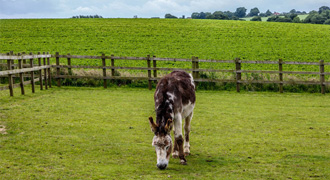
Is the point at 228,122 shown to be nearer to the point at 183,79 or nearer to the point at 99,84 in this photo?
the point at 183,79

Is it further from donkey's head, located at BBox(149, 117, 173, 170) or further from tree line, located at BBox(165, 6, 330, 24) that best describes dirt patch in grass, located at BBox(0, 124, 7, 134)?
tree line, located at BBox(165, 6, 330, 24)

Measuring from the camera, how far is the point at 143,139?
33.1ft

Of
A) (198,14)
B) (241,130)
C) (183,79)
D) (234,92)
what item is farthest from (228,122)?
(198,14)

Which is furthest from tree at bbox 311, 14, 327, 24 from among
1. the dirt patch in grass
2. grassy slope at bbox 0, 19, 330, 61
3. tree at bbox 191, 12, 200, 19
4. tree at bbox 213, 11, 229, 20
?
the dirt patch in grass

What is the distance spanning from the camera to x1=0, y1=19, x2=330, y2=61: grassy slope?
39031 mm

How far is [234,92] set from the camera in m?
20.8

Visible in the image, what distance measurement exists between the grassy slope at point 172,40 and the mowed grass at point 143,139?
2207 centimetres

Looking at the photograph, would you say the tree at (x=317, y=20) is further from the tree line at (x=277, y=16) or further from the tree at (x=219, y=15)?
the tree at (x=219, y=15)

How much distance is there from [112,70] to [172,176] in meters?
15.4

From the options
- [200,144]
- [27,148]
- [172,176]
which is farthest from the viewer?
[200,144]

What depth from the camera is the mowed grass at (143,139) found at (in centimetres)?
739

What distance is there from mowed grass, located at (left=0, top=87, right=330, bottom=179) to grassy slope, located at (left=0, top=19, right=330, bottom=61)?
2207 cm

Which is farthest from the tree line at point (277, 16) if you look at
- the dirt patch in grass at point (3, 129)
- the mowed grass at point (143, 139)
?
the dirt patch in grass at point (3, 129)

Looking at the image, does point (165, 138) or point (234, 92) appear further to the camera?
point (234, 92)
